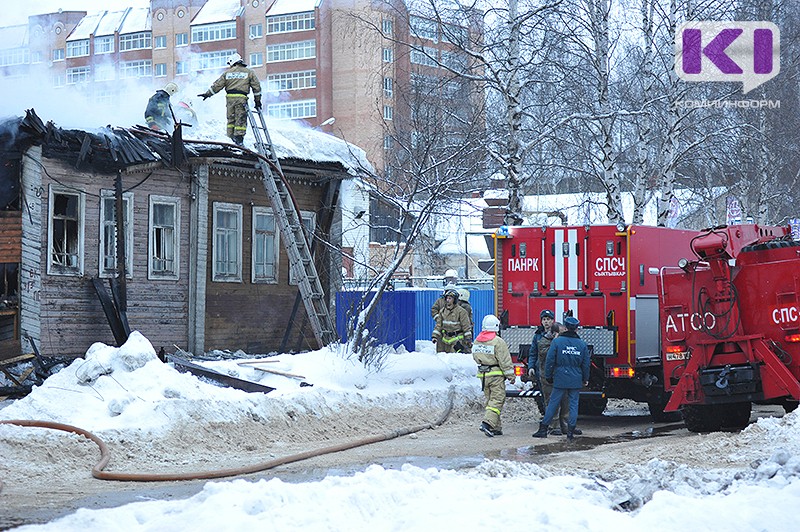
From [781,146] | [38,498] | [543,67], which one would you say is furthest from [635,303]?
[781,146]

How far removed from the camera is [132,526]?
24.3ft

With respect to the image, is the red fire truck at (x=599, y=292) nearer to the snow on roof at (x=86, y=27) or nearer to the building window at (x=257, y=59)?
the snow on roof at (x=86, y=27)

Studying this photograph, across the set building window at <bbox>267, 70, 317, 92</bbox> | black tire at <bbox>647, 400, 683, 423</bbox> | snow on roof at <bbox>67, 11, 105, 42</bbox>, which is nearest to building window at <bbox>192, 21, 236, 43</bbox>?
building window at <bbox>267, 70, 317, 92</bbox>

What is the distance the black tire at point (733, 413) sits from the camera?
1440cm

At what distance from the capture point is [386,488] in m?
8.30

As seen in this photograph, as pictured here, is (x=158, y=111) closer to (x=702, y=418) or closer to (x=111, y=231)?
(x=111, y=231)

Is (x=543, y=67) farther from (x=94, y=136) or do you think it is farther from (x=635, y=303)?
(x=94, y=136)

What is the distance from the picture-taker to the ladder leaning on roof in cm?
1916

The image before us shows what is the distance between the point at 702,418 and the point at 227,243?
463 inches

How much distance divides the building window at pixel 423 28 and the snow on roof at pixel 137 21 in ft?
126

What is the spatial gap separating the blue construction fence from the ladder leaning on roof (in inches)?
19.1

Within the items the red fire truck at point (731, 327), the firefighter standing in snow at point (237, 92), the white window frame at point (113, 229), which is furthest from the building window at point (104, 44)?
the red fire truck at point (731, 327)

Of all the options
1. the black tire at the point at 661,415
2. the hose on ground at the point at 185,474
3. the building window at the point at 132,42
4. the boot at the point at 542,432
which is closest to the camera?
the hose on ground at the point at 185,474

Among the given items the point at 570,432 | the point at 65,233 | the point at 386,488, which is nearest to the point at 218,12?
the point at 65,233
